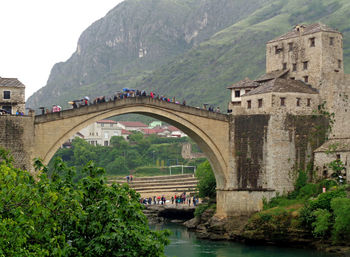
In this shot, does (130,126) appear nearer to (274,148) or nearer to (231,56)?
(231,56)

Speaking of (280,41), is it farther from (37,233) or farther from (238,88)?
(37,233)

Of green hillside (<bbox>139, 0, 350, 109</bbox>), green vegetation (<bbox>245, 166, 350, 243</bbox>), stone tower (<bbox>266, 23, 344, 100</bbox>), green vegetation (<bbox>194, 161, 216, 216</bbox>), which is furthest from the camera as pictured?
green hillside (<bbox>139, 0, 350, 109</bbox>)

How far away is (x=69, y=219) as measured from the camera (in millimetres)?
19969

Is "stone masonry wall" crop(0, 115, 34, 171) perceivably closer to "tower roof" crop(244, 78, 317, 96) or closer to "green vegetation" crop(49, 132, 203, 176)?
"tower roof" crop(244, 78, 317, 96)

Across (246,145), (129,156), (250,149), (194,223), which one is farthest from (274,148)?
(129,156)

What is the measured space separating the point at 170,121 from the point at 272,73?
10.6m

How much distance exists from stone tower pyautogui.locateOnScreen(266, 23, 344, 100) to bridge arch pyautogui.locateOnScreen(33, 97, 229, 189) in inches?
312

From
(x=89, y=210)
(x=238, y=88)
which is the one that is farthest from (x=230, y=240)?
(x=89, y=210)

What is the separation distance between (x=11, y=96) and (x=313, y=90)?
23.9 meters

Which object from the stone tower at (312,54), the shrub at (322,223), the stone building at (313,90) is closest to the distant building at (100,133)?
the stone building at (313,90)

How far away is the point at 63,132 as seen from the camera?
43219mm

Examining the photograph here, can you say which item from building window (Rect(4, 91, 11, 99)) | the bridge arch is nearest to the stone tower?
the bridge arch

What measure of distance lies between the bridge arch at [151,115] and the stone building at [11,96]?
3.26 m

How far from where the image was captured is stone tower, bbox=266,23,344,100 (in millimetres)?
50031
